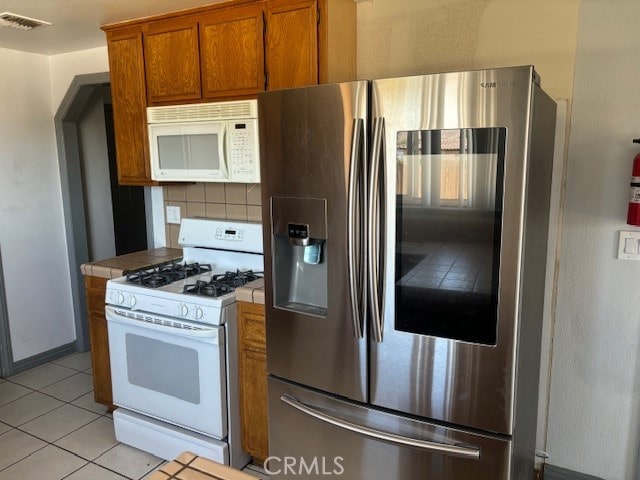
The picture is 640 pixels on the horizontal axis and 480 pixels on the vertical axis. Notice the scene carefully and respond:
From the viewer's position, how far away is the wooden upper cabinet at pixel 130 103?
273 centimetres

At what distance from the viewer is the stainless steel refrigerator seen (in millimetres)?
1414

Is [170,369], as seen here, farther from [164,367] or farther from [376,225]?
[376,225]

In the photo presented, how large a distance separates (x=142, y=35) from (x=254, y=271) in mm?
1443

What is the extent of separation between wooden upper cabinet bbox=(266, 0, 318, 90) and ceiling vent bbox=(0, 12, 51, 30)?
1.32 m

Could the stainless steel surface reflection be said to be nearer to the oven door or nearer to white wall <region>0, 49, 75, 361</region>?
the oven door

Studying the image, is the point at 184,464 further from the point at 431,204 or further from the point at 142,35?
the point at 142,35

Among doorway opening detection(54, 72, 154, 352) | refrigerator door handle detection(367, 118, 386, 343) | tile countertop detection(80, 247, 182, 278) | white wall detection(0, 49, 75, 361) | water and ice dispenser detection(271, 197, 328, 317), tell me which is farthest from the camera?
doorway opening detection(54, 72, 154, 352)

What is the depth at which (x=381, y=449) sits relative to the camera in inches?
66.6

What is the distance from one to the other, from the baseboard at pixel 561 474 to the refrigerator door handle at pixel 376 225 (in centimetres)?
122

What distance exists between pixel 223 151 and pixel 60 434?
1896 mm

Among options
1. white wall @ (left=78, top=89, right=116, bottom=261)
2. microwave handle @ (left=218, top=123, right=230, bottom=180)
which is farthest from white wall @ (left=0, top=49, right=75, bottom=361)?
microwave handle @ (left=218, top=123, right=230, bottom=180)

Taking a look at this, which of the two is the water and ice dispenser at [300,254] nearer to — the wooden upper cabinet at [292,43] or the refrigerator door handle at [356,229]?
the refrigerator door handle at [356,229]

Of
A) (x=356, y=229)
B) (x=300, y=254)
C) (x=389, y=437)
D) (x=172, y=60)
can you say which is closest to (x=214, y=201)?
(x=172, y=60)

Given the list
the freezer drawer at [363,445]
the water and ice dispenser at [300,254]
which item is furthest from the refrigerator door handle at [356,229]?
the freezer drawer at [363,445]
